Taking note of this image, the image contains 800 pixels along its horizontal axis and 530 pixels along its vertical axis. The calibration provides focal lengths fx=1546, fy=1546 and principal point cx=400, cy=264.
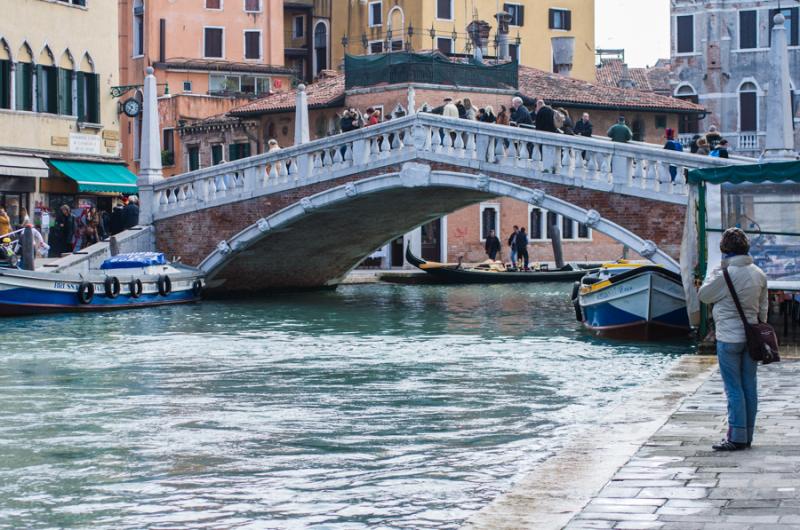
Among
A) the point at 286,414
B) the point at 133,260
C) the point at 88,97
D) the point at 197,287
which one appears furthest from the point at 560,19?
the point at 286,414

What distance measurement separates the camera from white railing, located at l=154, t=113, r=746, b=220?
19219 mm

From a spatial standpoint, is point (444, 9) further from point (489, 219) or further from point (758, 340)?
point (758, 340)

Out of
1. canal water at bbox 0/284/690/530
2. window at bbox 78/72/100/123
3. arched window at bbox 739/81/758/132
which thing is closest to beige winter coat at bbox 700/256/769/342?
canal water at bbox 0/284/690/530

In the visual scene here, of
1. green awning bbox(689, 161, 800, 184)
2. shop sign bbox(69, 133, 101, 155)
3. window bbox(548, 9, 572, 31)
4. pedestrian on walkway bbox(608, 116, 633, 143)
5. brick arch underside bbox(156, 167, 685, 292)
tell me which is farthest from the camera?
window bbox(548, 9, 572, 31)

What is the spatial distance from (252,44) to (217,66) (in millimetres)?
1554

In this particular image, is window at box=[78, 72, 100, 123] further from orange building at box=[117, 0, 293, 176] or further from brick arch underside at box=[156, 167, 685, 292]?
orange building at box=[117, 0, 293, 176]

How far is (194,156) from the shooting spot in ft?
133

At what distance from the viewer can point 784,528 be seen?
5801 millimetres

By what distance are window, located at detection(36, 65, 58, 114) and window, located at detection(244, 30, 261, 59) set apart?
1592 cm

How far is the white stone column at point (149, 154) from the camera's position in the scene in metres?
24.6

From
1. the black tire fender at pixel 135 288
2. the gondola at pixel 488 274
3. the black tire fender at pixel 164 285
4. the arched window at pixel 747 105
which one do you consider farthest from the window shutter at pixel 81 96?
the arched window at pixel 747 105

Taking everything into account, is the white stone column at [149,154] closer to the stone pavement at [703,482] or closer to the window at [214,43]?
the stone pavement at [703,482]

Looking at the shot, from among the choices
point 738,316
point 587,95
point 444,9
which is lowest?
point 738,316

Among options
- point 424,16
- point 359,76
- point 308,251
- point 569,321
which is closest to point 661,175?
point 569,321
